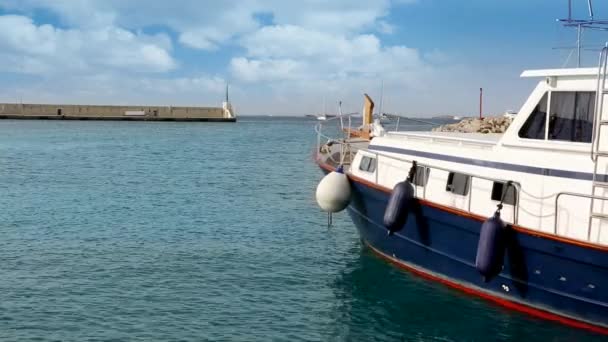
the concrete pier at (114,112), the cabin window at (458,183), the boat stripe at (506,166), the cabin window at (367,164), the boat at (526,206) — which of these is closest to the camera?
the boat at (526,206)

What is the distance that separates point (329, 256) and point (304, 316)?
4.61 metres

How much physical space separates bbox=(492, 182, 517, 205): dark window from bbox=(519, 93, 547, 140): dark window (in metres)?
1.02

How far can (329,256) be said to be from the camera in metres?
→ 16.8

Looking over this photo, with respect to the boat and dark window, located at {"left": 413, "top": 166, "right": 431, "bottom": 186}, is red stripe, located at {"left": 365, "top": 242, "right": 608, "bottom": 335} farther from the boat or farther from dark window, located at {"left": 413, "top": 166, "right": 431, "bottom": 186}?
dark window, located at {"left": 413, "top": 166, "right": 431, "bottom": 186}

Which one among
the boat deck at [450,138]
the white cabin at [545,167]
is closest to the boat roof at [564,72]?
the white cabin at [545,167]

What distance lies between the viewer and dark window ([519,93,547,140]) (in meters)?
11.5

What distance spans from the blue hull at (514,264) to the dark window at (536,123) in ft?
6.24

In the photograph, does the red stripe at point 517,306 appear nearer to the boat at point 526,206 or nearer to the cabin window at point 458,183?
A: the boat at point 526,206

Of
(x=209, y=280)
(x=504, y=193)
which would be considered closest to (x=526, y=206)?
(x=504, y=193)

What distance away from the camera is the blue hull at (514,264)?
10.3 m

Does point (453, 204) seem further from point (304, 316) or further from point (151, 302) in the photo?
point (151, 302)

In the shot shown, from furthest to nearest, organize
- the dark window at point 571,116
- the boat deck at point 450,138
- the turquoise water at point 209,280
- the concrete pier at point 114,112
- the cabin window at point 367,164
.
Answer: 1. the concrete pier at point 114,112
2. the cabin window at point 367,164
3. the boat deck at point 450,138
4. the turquoise water at point 209,280
5. the dark window at point 571,116

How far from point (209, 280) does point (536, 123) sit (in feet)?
25.4

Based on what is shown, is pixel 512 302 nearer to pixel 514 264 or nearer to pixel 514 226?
pixel 514 264
